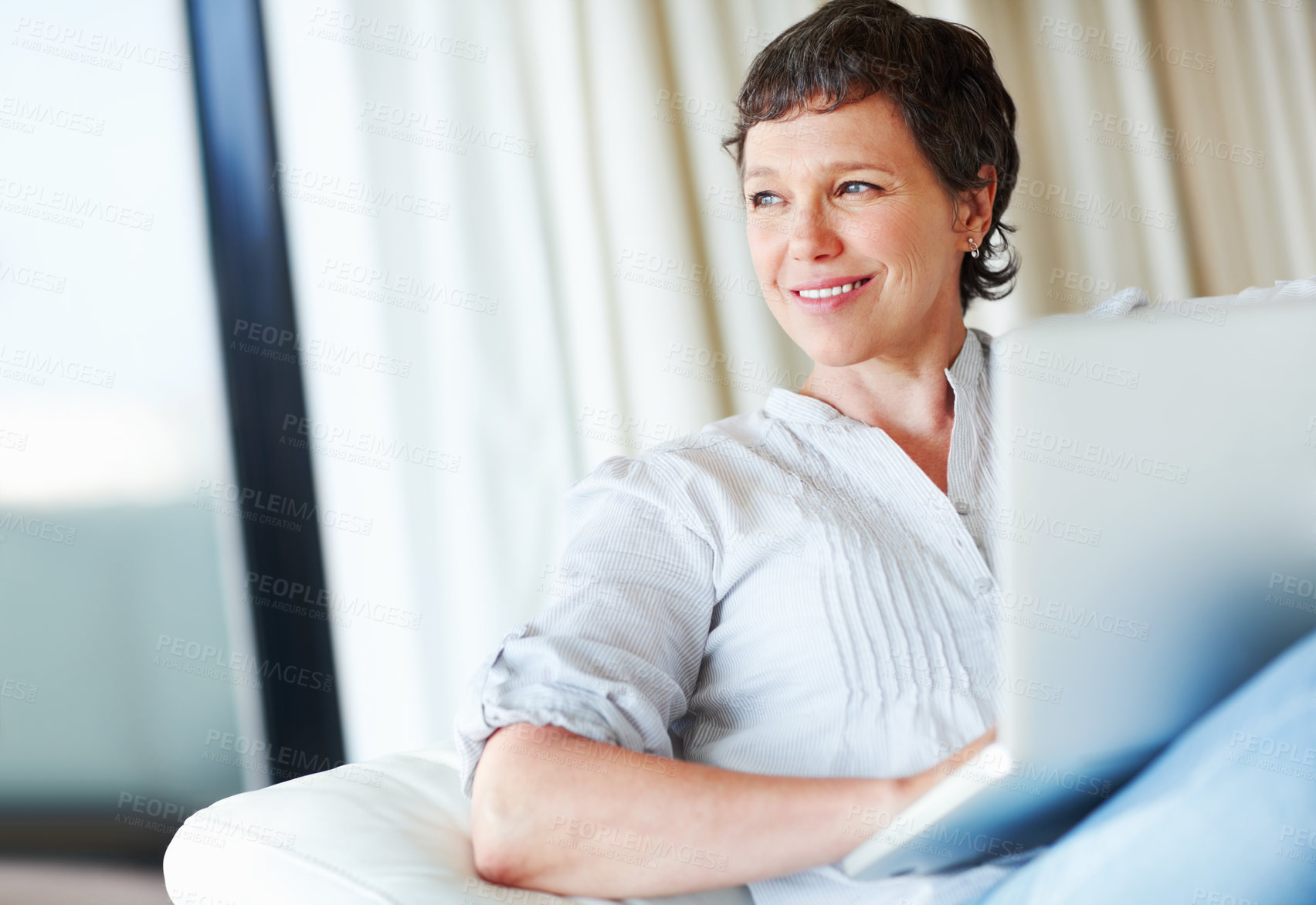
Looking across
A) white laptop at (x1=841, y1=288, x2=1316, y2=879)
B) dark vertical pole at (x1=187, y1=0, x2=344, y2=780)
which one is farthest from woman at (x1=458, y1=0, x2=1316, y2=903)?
dark vertical pole at (x1=187, y1=0, x2=344, y2=780)

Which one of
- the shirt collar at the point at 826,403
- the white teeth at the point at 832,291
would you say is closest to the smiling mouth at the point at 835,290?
the white teeth at the point at 832,291

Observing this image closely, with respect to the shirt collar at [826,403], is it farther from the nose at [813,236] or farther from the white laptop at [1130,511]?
the white laptop at [1130,511]

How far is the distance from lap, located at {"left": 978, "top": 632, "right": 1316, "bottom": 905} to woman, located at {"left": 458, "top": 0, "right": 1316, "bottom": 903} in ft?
0.19

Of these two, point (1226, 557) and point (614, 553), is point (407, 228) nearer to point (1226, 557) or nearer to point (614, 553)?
point (614, 553)

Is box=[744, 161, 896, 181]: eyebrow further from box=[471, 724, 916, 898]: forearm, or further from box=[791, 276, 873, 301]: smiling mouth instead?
box=[471, 724, 916, 898]: forearm

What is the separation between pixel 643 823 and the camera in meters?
0.79

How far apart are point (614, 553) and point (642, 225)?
127 centimetres

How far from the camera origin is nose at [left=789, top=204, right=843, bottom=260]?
1.13 metres

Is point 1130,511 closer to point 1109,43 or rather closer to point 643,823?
point 643,823

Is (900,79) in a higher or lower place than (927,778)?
higher

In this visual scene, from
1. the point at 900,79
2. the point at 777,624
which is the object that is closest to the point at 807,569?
the point at 777,624

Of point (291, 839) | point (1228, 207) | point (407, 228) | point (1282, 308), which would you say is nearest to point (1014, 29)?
point (1228, 207)

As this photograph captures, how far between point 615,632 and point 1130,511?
1.52ft

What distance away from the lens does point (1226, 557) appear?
22.8 inches
